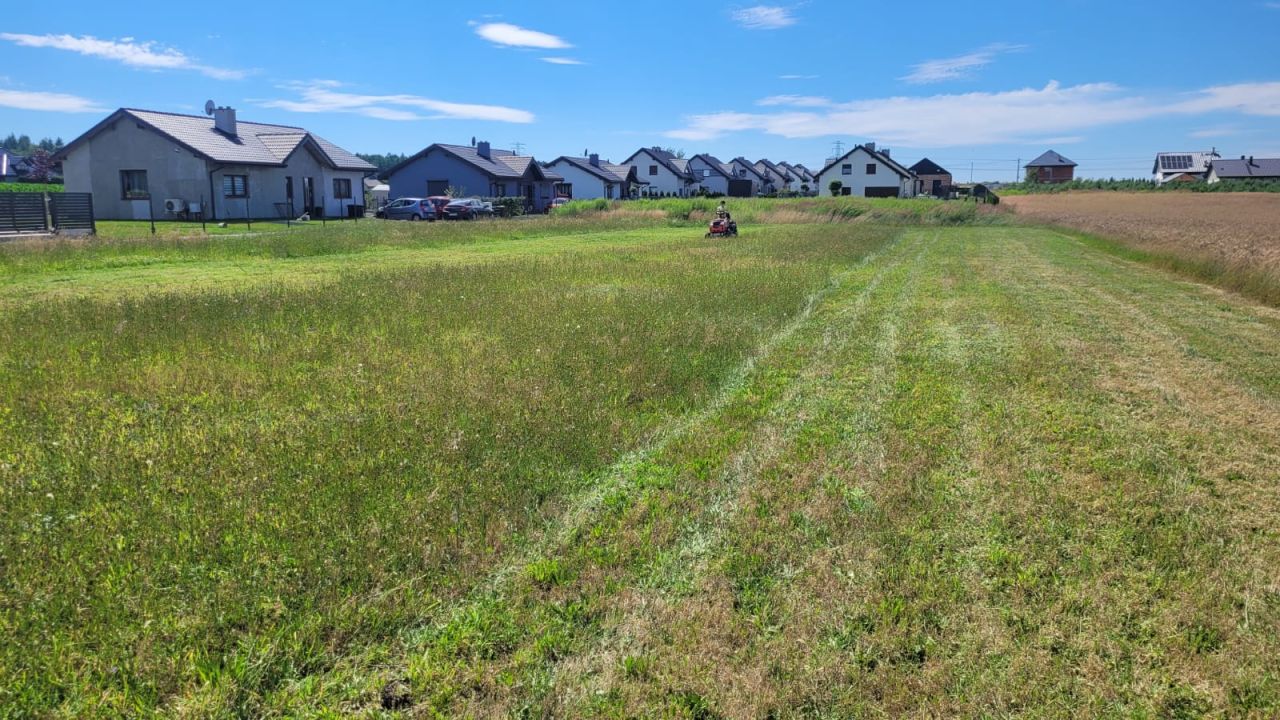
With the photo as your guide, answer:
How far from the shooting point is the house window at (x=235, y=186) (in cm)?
3906

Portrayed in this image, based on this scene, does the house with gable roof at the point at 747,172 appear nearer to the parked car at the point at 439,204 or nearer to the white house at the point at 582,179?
the white house at the point at 582,179

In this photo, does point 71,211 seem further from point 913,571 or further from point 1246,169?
point 1246,169

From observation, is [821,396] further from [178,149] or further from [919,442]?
[178,149]

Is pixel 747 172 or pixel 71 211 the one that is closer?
pixel 71 211

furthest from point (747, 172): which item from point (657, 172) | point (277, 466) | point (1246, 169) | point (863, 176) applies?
point (277, 466)

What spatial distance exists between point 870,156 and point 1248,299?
2779 inches

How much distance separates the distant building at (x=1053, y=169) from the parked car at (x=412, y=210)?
115741mm

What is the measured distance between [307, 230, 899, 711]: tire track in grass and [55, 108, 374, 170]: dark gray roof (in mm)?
38739

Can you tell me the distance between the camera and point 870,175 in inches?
3246

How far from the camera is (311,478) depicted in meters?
5.14

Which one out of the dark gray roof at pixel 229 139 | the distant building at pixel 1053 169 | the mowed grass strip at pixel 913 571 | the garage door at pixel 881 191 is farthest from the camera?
the distant building at pixel 1053 169

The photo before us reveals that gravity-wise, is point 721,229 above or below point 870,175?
below

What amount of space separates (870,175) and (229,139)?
6377 cm

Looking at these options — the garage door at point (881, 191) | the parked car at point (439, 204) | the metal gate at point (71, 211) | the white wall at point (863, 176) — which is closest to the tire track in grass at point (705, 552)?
the metal gate at point (71, 211)
